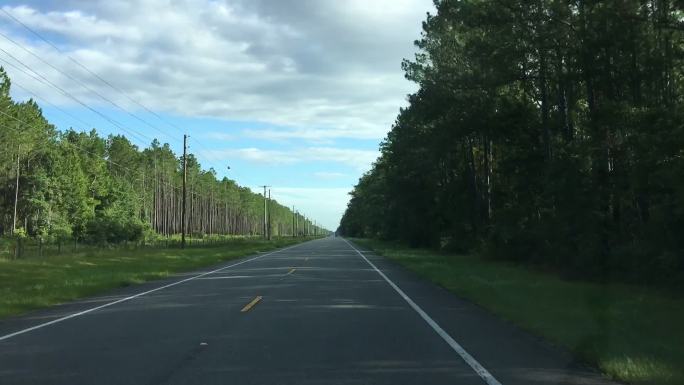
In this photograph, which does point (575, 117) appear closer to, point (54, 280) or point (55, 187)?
point (54, 280)

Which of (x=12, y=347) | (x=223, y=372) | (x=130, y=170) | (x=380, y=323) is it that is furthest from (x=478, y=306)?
(x=130, y=170)

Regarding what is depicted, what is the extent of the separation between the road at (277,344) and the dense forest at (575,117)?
8144mm

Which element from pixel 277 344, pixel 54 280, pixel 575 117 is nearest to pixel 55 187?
pixel 54 280

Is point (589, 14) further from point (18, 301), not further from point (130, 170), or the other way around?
point (130, 170)

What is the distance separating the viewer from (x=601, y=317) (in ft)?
42.3

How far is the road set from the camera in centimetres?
785

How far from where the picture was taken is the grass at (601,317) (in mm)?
8359

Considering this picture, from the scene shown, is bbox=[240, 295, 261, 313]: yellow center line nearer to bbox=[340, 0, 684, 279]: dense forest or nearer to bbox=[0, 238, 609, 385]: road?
bbox=[0, 238, 609, 385]: road

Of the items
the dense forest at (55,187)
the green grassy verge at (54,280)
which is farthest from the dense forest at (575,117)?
the dense forest at (55,187)

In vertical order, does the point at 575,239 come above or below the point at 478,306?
above

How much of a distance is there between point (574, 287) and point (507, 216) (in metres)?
18.0

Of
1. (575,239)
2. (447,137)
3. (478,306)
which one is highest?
(447,137)

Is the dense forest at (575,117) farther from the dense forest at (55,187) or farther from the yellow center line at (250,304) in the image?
the dense forest at (55,187)

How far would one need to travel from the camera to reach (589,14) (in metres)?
23.5
